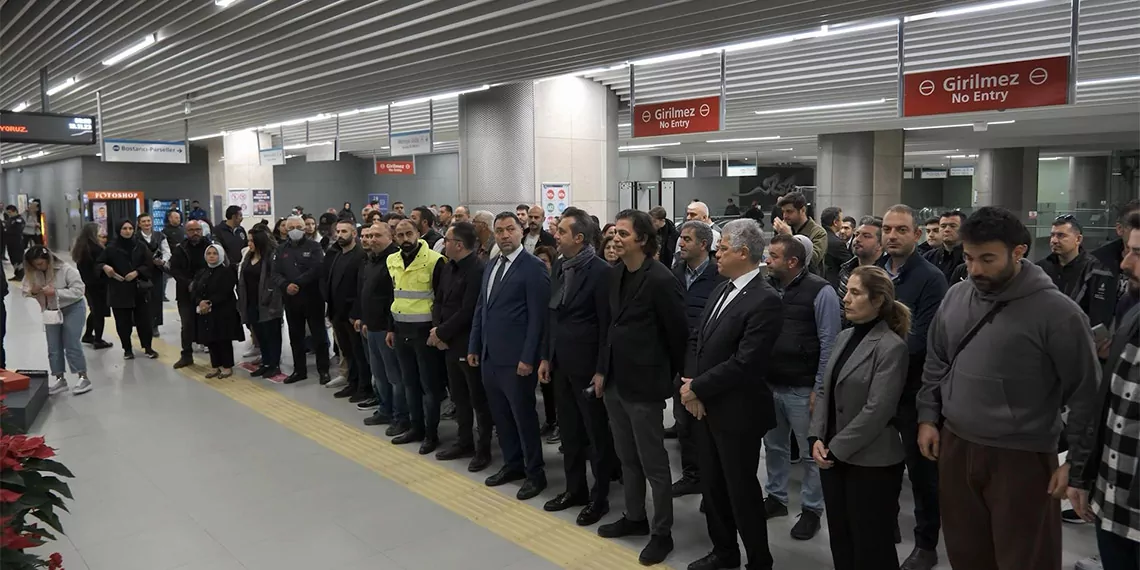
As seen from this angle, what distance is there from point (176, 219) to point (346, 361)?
5.08 m

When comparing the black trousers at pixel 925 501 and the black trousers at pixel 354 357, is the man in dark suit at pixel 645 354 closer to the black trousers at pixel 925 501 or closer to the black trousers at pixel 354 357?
the black trousers at pixel 925 501

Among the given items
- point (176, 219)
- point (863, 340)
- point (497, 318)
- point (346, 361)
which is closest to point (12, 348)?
point (176, 219)

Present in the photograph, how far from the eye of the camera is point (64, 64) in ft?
34.1

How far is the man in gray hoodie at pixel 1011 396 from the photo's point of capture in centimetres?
262

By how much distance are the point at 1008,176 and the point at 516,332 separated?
2495 cm

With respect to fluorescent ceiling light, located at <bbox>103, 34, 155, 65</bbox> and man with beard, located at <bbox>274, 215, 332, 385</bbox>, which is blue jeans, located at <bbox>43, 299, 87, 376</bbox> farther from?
fluorescent ceiling light, located at <bbox>103, 34, 155, 65</bbox>

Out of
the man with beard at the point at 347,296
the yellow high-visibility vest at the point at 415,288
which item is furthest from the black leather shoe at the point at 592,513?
the man with beard at the point at 347,296

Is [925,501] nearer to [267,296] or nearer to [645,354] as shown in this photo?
[645,354]

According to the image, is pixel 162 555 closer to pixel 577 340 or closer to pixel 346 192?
pixel 577 340

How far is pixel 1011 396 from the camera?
2.69m

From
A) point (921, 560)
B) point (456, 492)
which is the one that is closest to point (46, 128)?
point (456, 492)

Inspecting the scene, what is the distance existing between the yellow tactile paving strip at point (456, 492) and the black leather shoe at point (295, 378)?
37cm

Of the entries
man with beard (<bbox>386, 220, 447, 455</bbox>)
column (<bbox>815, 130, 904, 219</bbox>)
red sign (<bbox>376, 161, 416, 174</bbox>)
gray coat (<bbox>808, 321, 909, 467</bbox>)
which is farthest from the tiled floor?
red sign (<bbox>376, 161, 416, 174</bbox>)

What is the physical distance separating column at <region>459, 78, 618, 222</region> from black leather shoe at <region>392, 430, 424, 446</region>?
498cm
